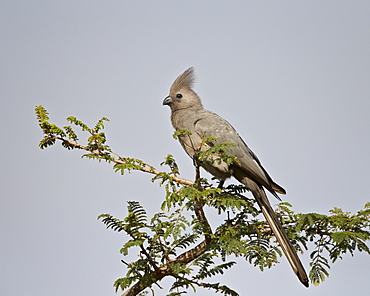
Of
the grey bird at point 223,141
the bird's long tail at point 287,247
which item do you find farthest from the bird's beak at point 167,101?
the bird's long tail at point 287,247

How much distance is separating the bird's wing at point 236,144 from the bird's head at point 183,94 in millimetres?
317

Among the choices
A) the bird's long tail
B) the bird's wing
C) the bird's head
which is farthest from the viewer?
the bird's head

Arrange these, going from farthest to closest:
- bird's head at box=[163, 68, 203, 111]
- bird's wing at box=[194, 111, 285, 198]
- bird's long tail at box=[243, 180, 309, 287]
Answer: bird's head at box=[163, 68, 203, 111] → bird's wing at box=[194, 111, 285, 198] → bird's long tail at box=[243, 180, 309, 287]

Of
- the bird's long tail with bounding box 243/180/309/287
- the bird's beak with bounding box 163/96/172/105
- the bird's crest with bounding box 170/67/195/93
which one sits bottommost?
the bird's long tail with bounding box 243/180/309/287

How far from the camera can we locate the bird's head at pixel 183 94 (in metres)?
3.92

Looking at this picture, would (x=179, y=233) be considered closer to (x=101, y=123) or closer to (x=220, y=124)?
(x=101, y=123)

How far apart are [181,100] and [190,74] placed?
0.90ft

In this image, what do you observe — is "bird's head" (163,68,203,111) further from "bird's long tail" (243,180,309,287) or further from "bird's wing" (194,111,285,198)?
"bird's long tail" (243,180,309,287)

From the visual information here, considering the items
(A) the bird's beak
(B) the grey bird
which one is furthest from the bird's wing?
(A) the bird's beak

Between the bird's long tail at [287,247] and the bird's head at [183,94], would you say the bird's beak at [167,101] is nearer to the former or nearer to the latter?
the bird's head at [183,94]

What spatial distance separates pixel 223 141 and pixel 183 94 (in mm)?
856

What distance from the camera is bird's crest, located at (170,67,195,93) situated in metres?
4.01

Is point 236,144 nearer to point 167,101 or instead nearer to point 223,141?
point 223,141

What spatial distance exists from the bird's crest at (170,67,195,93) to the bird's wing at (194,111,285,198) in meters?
0.48
